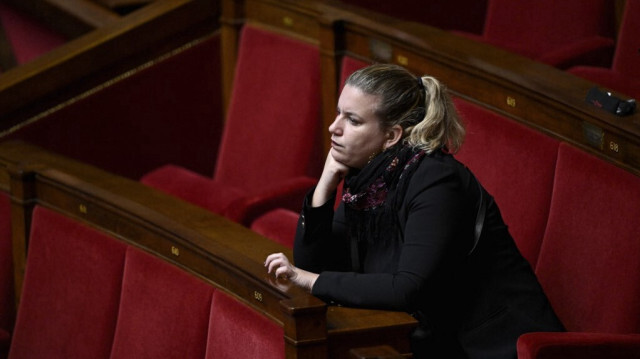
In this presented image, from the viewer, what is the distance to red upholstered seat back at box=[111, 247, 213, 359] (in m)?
0.58

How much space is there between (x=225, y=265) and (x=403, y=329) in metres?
0.10

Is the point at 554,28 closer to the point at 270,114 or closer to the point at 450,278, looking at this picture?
the point at 270,114

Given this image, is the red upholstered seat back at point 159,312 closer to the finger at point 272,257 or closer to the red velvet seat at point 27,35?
the finger at point 272,257

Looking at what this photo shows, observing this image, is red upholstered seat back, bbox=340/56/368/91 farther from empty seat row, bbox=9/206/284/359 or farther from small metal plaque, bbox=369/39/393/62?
empty seat row, bbox=9/206/284/359

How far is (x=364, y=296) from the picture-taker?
50cm

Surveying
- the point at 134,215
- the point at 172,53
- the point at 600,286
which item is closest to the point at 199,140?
the point at 172,53

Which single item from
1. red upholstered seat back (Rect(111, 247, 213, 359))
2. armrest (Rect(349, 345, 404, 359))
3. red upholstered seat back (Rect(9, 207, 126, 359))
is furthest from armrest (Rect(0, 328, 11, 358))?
armrest (Rect(349, 345, 404, 359))

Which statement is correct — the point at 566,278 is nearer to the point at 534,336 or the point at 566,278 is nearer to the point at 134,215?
the point at 534,336

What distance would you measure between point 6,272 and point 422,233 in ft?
1.24

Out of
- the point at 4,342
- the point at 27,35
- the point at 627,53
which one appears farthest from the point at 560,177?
the point at 27,35

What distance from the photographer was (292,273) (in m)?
0.51

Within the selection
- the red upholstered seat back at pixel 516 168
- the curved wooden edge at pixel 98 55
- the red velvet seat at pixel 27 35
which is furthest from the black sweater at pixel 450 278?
the red velvet seat at pixel 27 35

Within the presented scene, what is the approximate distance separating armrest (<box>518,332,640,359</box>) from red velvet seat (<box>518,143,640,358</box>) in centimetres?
5

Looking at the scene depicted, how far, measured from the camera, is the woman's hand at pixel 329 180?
535 mm
